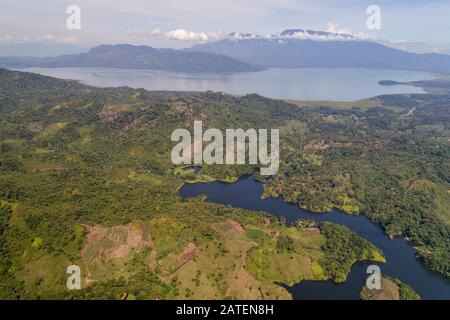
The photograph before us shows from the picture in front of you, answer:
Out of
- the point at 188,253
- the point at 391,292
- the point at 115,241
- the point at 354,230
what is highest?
the point at 115,241

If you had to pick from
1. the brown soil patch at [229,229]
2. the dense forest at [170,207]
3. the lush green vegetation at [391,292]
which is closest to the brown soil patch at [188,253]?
the dense forest at [170,207]

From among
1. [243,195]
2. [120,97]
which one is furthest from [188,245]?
[120,97]

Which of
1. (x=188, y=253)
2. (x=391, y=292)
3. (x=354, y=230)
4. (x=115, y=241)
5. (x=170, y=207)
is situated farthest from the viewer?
(x=354, y=230)

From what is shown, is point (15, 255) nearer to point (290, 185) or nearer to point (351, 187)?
point (290, 185)

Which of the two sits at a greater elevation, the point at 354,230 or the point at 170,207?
the point at 170,207

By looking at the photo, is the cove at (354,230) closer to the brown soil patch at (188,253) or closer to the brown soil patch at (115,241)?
the brown soil patch at (188,253)

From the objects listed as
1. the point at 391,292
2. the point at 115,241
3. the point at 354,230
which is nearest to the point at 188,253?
the point at 115,241

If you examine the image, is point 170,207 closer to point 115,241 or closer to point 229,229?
point 229,229
